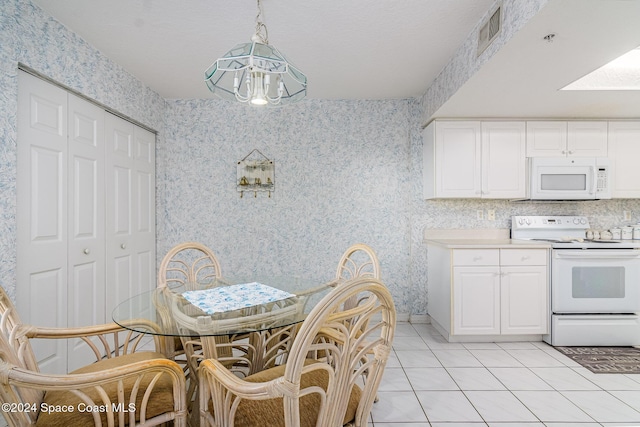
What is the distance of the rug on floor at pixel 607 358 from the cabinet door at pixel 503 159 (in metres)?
1.47

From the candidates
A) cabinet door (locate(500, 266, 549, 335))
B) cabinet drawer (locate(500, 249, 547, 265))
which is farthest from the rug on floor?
cabinet drawer (locate(500, 249, 547, 265))

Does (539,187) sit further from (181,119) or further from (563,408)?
(181,119)

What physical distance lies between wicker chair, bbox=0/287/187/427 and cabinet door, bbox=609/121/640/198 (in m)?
4.19

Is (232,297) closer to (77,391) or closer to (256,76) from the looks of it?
(77,391)

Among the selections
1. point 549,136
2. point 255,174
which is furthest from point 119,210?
point 549,136

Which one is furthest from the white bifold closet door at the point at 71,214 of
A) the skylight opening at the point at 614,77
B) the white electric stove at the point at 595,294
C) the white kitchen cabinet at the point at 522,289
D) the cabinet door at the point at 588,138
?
the cabinet door at the point at 588,138

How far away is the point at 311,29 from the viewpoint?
2410 millimetres

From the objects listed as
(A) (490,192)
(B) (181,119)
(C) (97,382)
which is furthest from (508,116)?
(C) (97,382)

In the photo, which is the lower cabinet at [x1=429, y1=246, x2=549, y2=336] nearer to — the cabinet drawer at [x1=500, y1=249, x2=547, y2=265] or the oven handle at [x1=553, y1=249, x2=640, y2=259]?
the cabinet drawer at [x1=500, y1=249, x2=547, y2=265]

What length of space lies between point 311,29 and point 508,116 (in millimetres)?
2212

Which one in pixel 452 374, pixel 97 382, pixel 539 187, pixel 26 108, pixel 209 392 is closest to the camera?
pixel 97 382

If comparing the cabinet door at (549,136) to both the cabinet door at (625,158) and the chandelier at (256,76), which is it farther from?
the chandelier at (256,76)

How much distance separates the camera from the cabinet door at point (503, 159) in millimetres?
3496

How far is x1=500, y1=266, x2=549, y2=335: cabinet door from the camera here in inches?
125
